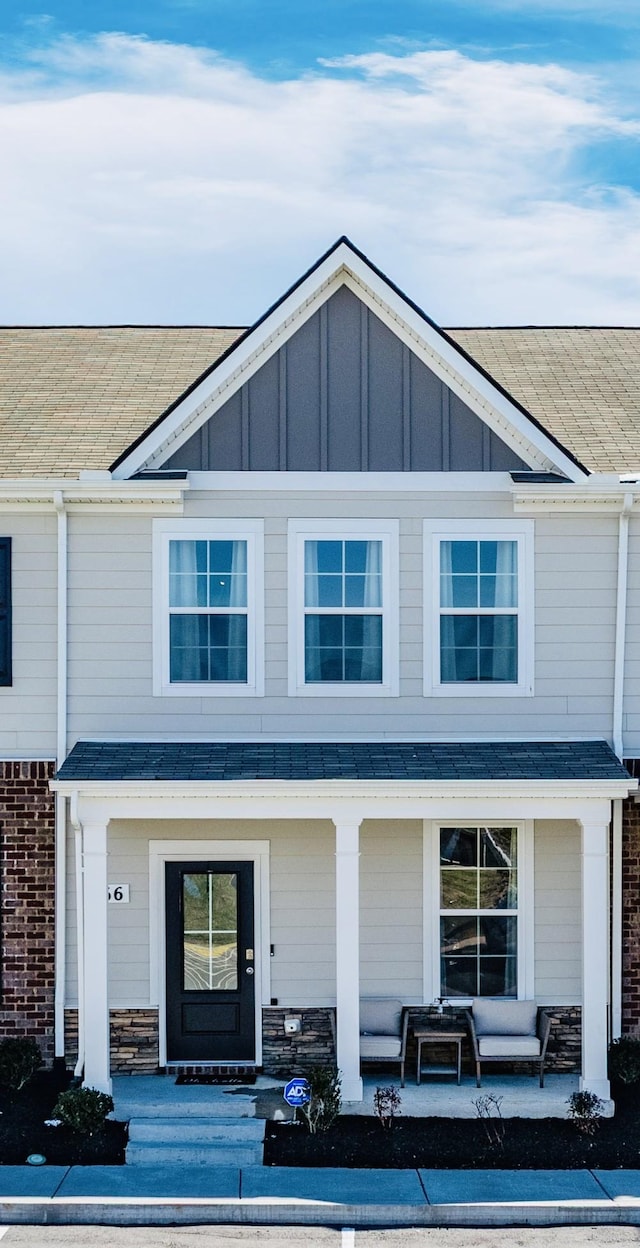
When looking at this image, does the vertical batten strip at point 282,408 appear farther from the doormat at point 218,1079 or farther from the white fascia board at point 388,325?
the doormat at point 218,1079

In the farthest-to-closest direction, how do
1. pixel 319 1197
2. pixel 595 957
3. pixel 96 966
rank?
pixel 595 957 → pixel 96 966 → pixel 319 1197

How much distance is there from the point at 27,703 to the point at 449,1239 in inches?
251

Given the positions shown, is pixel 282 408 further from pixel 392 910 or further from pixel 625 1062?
pixel 625 1062

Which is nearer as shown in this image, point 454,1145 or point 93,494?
point 454,1145

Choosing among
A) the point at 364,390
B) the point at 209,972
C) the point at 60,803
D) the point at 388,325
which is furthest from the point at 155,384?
the point at 209,972

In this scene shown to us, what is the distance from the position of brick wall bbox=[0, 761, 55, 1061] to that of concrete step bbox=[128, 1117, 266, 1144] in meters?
1.96

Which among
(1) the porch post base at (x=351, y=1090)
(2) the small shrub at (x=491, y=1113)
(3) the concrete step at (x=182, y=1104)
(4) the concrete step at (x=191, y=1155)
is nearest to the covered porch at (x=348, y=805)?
(1) the porch post base at (x=351, y=1090)

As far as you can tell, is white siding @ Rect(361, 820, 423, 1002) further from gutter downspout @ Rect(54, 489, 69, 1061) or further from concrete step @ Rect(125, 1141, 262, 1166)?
gutter downspout @ Rect(54, 489, 69, 1061)

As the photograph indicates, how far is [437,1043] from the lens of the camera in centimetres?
1227

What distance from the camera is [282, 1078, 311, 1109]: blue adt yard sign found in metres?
10.7

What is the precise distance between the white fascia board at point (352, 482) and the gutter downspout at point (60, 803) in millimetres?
1494

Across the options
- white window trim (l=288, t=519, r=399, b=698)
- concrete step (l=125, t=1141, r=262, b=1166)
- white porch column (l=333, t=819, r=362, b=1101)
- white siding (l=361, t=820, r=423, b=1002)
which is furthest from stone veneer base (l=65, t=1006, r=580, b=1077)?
white window trim (l=288, t=519, r=399, b=698)

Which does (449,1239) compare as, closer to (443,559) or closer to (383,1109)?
(383,1109)

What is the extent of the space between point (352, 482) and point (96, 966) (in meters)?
5.17
